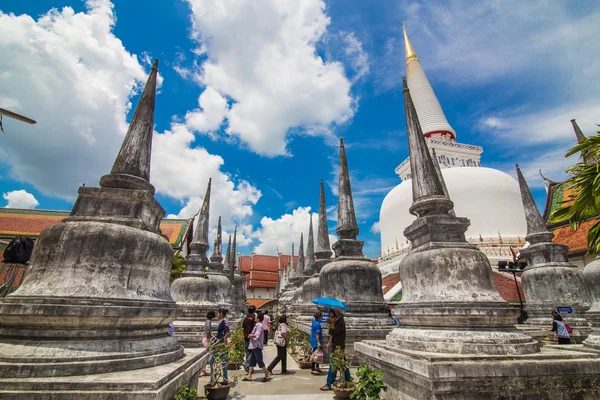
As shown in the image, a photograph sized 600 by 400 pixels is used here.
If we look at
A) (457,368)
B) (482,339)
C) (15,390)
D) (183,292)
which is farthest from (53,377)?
(183,292)

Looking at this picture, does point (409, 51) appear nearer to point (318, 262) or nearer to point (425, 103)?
point (425, 103)

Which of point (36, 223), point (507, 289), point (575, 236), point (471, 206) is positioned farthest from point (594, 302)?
point (36, 223)

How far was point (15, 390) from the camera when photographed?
2613mm

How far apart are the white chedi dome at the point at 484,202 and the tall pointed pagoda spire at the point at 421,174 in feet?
91.4

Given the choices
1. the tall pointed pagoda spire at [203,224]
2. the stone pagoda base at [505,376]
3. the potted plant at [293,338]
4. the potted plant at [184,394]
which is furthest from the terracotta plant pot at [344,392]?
the tall pointed pagoda spire at [203,224]

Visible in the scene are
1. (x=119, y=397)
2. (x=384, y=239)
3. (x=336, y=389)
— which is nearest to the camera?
(x=119, y=397)

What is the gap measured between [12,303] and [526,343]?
577 cm

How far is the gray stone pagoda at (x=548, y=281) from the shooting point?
8.57 meters

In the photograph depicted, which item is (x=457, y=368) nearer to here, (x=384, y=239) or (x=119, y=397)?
(x=119, y=397)

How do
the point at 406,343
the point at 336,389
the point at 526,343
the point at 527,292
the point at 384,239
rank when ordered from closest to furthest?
the point at 526,343 → the point at 406,343 → the point at 336,389 → the point at 527,292 → the point at 384,239

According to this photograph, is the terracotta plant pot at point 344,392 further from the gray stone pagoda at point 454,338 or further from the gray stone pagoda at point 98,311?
the gray stone pagoda at point 98,311

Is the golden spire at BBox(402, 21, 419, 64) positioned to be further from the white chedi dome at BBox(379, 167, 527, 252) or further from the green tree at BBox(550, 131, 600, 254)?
the green tree at BBox(550, 131, 600, 254)

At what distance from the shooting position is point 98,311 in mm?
3240

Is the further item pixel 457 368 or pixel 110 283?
pixel 110 283
